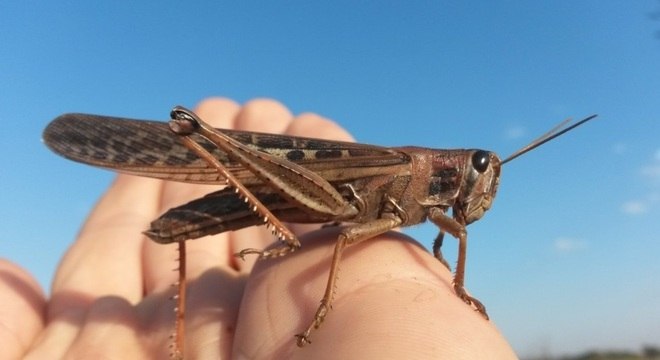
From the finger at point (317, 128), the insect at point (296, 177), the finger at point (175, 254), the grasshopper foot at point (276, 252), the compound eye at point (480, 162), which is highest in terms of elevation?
the finger at point (317, 128)

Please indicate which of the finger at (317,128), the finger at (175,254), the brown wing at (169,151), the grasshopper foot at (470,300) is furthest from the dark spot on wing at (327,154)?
the finger at (317,128)

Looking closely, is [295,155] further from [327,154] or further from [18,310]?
[18,310]

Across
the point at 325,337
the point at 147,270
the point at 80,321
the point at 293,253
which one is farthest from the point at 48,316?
the point at 325,337

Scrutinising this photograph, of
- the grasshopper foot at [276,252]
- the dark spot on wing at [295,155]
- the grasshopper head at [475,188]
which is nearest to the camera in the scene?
the grasshopper foot at [276,252]

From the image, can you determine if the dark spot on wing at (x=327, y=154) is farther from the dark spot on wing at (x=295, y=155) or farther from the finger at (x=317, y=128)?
the finger at (x=317, y=128)

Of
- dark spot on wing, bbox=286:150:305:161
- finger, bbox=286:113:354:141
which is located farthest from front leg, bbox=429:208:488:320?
finger, bbox=286:113:354:141

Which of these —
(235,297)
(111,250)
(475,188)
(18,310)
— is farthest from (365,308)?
(111,250)

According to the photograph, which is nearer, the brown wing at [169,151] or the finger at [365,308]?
the finger at [365,308]
